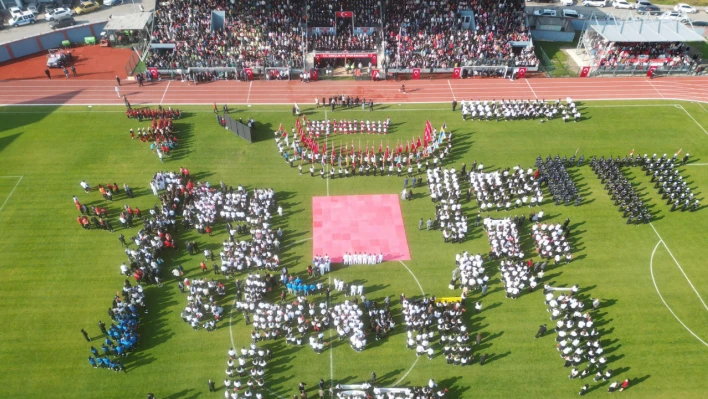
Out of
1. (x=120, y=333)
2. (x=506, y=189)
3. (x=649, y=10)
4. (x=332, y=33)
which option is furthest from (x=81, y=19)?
(x=649, y=10)

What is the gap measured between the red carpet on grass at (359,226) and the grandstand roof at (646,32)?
120 feet

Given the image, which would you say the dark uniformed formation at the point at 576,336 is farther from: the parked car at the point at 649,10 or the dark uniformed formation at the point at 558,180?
the parked car at the point at 649,10

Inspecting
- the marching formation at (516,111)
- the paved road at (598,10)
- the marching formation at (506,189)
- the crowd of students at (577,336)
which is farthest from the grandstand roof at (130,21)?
the crowd of students at (577,336)

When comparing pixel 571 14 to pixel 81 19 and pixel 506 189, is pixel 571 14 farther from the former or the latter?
pixel 81 19

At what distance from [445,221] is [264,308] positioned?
1530 cm

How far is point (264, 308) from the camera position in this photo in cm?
2945

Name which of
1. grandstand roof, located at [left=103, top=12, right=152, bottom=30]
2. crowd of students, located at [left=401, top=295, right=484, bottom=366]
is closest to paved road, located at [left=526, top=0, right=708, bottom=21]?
grandstand roof, located at [left=103, top=12, right=152, bottom=30]

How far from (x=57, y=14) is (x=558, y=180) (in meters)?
66.6

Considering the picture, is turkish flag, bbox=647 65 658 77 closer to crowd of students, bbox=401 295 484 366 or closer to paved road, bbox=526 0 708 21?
paved road, bbox=526 0 708 21

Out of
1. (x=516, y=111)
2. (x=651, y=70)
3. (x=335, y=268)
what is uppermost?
(x=651, y=70)

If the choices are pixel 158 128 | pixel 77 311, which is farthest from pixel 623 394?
pixel 158 128

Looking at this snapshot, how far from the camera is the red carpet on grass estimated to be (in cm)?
3438

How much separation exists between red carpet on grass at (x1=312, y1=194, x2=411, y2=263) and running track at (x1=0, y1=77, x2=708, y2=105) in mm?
15930

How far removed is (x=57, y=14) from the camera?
62.4m
